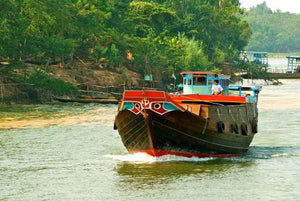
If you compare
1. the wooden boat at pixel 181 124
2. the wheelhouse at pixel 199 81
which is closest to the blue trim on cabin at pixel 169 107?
the wooden boat at pixel 181 124

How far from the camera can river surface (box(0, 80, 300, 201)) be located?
21.5 meters

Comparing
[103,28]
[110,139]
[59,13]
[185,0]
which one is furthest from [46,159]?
[185,0]

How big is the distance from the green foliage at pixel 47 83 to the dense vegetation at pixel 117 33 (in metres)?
1.90

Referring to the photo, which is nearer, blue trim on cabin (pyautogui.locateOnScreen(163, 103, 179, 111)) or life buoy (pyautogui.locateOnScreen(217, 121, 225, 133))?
blue trim on cabin (pyautogui.locateOnScreen(163, 103, 179, 111))

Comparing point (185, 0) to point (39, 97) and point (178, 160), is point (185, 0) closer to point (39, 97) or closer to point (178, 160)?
point (39, 97)

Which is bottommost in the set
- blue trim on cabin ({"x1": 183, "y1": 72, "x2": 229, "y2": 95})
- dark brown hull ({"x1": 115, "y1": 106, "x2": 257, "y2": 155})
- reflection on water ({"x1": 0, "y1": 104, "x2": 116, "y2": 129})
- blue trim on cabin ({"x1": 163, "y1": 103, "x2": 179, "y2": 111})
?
reflection on water ({"x1": 0, "y1": 104, "x2": 116, "y2": 129})

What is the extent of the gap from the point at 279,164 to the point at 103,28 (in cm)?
4072

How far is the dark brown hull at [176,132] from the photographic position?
2497 cm

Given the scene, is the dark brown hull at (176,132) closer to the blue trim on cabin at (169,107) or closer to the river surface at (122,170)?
the blue trim on cabin at (169,107)

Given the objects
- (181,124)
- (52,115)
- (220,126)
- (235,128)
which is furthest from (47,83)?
(181,124)

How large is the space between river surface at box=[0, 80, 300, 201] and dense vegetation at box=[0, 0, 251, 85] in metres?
15.9

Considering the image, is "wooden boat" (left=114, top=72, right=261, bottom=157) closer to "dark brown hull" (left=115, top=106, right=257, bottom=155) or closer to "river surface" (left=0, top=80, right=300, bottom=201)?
"dark brown hull" (left=115, top=106, right=257, bottom=155)

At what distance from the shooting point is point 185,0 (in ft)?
322

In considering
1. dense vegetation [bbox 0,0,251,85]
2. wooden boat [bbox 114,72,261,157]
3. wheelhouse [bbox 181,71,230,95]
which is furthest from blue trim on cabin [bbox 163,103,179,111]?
dense vegetation [bbox 0,0,251,85]
